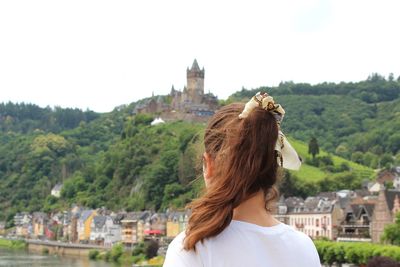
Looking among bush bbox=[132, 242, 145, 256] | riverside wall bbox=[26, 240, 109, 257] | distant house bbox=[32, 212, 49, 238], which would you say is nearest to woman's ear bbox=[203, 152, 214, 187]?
bush bbox=[132, 242, 145, 256]

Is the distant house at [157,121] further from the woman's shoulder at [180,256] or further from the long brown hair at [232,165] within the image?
the woman's shoulder at [180,256]

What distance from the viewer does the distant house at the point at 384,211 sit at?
41938mm

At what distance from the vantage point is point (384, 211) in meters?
42.5

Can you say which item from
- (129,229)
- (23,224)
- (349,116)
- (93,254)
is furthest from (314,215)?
(349,116)

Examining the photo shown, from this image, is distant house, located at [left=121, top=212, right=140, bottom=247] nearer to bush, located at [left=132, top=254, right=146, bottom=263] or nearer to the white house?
the white house

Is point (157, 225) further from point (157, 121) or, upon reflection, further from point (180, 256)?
point (180, 256)

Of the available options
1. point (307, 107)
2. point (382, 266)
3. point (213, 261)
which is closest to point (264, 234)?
point (213, 261)

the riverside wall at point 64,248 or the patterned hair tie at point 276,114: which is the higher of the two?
the patterned hair tie at point 276,114

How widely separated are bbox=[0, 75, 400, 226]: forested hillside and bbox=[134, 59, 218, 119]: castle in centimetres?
320

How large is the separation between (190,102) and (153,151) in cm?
1614

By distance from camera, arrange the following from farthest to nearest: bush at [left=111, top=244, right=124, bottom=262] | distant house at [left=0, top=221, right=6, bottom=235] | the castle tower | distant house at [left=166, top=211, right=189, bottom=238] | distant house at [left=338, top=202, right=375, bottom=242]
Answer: the castle tower
distant house at [left=0, top=221, right=6, bottom=235]
distant house at [left=166, top=211, right=189, bottom=238]
bush at [left=111, top=244, right=124, bottom=262]
distant house at [left=338, top=202, right=375, bottom=242]

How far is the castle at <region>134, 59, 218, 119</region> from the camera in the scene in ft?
330

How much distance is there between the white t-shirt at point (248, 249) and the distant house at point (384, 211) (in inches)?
1609

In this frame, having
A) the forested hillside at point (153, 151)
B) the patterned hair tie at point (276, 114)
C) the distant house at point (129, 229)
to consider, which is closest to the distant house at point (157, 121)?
the forested hillside at point (153, 151)
